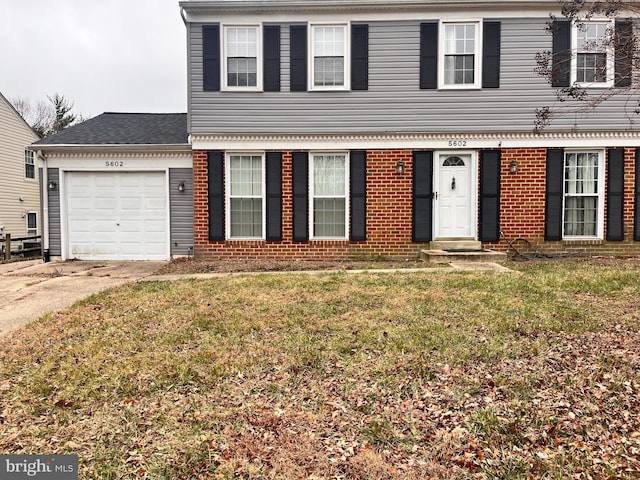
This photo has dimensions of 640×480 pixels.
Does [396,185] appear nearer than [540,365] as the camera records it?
No

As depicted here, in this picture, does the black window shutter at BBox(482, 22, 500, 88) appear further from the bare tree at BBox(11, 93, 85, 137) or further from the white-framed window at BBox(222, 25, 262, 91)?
the bare tree at BBox(11, 93, 85, 137)

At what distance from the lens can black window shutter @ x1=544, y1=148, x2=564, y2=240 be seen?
33.1 ft

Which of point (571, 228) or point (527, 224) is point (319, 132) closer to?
point (527, 224)

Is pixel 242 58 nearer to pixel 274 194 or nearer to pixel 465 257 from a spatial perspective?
pixel 274 194

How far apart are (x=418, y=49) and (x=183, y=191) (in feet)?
20.8

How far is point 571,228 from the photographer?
33.8ft

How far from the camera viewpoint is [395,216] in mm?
10297

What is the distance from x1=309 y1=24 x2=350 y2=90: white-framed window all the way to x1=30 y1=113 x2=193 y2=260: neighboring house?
3.56 meters

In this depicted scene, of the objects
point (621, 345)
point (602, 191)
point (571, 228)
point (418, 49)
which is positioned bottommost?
point (621, 345)

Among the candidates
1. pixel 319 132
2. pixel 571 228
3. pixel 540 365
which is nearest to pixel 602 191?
pixel 571 228

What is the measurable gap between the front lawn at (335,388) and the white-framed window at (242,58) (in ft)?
20.4

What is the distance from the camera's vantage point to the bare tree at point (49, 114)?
3606 centimetres

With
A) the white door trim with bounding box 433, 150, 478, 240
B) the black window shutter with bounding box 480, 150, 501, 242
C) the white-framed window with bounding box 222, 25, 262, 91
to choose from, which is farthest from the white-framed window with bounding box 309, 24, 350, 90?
the black window shutter with bounding box 480, 150, 501, 242

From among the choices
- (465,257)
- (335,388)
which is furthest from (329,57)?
(335,388)
